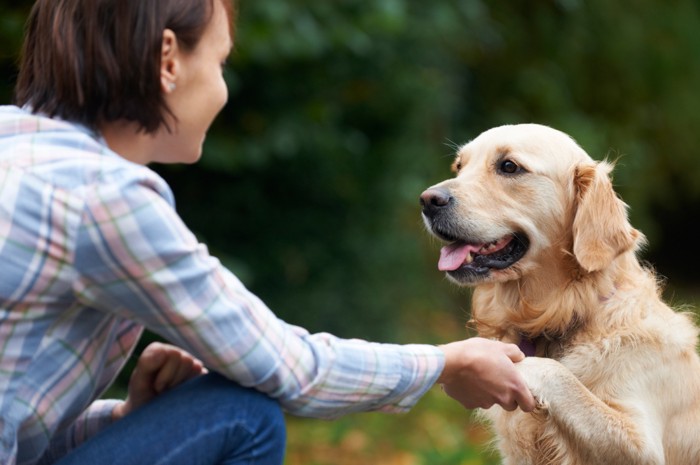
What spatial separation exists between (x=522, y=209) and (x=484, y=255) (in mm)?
179

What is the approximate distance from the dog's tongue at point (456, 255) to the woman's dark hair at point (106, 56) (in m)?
1.14

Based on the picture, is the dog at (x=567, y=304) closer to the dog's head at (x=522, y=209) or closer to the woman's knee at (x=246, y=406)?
the dog's head at (x=522, y=209)

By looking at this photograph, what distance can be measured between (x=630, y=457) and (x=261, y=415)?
3.55 feet

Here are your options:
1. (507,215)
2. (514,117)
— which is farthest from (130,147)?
(514,117)

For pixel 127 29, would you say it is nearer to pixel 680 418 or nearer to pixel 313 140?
pixel 680 418

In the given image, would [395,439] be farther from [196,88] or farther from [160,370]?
[196,88]

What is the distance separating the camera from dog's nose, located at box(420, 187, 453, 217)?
9.74 feet

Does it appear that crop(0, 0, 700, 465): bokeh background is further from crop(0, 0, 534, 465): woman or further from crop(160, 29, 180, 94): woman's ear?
crop(160, 29, 180, 94): woman's ear

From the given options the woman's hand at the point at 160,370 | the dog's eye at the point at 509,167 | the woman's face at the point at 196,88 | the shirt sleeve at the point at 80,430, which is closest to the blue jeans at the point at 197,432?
the woman's hand at the point at 160,370

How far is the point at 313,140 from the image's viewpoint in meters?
5.26

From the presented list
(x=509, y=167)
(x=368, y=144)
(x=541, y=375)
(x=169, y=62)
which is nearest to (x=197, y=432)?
(x=169, y=62)

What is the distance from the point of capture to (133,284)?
193cm

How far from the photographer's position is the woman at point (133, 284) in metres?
1.89

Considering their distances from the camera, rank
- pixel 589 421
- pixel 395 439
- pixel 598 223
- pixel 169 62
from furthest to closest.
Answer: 1. pixel 395 439
2. pixel 598 223
3. pixel 589 421
4. pixel 169 62
